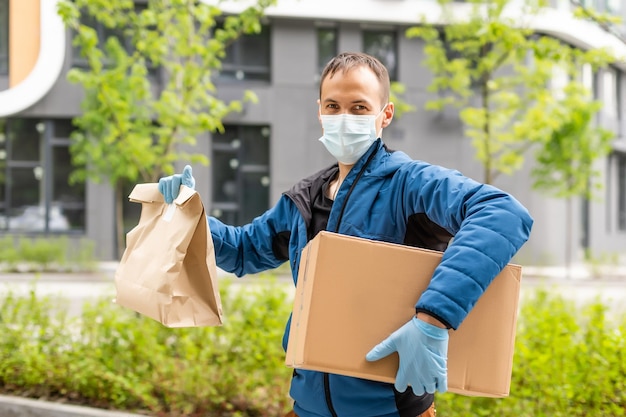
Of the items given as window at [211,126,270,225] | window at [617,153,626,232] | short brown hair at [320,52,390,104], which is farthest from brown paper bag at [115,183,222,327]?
window at [617,153,626,232]

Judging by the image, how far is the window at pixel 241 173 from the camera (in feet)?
64.5

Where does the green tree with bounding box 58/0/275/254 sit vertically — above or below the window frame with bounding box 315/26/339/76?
below

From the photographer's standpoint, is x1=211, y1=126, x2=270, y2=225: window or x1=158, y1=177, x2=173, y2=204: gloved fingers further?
x1=211, y1=126, x2=270, y2=225: window

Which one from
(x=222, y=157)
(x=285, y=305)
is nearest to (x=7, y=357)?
(x=285, y=305)

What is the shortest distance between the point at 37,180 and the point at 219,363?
54.5 ft

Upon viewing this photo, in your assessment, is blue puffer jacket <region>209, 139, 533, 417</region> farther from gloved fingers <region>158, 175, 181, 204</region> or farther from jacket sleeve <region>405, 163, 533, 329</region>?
gloved fingers <region>158, 175, 181, 204</region>

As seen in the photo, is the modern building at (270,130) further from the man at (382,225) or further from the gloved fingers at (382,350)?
the gloved fingers at (382,350)

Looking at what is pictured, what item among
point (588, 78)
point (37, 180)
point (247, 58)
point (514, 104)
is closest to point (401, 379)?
point (514, 104)

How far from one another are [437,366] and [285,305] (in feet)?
10.7

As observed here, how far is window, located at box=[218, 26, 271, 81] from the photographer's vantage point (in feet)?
64.8

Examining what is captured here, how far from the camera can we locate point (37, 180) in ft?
62.2

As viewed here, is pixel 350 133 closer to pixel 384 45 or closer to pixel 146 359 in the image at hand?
pixel 146 359

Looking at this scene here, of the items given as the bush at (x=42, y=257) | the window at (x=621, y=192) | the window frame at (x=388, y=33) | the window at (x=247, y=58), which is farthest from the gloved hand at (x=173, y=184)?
the window at (x=621, y=192)

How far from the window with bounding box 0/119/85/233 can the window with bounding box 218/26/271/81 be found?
5.03m
